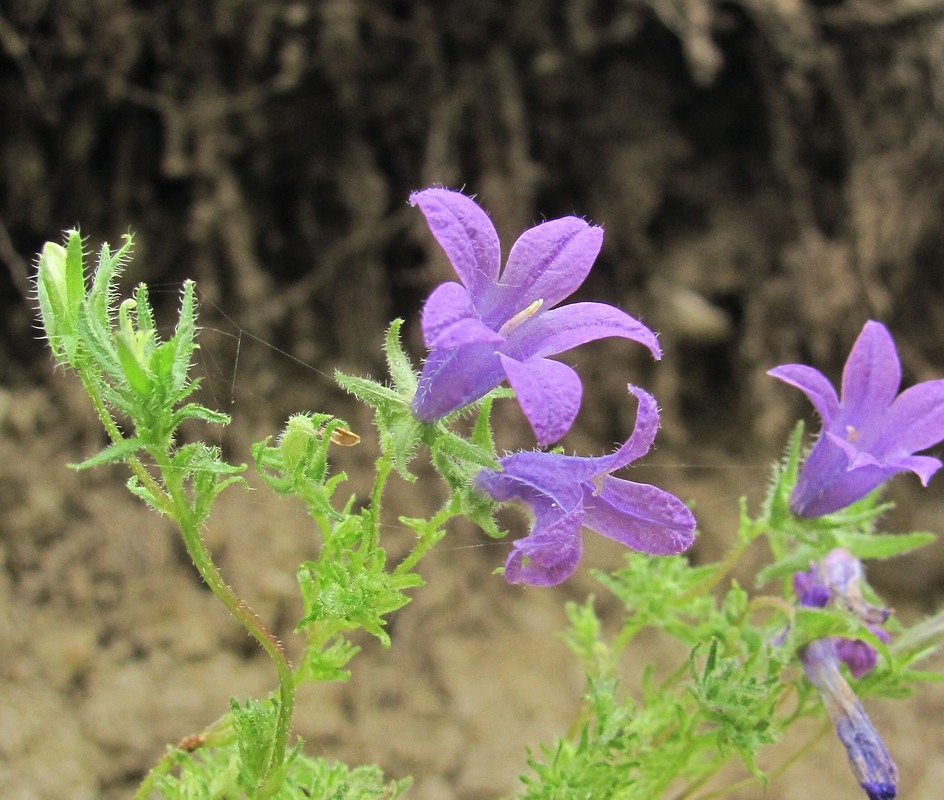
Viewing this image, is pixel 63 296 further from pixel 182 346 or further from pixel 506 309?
pixel 506 309

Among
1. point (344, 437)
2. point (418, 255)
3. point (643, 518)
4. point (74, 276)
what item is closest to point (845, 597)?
point (643, 518)

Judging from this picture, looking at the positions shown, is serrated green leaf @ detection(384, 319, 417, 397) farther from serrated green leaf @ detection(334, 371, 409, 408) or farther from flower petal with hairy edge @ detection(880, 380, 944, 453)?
flower petal with hairy edge @ detection(880, 380, 944, 453)

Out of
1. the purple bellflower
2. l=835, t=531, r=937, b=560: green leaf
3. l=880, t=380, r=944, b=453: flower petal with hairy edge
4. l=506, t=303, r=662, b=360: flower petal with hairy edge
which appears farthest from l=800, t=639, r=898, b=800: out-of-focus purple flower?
l=506, t=303, r=662, b=360: flower petal with hairy edge

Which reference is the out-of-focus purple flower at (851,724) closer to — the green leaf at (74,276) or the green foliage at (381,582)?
the green foliage at (381,582)

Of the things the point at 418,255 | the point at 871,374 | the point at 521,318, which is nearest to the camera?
the point at 521,318

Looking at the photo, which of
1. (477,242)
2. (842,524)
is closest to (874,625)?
(842,524)

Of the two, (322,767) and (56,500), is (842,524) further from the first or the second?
(56,500)
